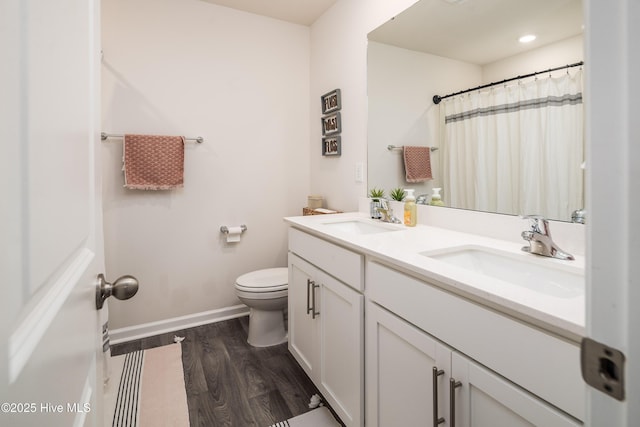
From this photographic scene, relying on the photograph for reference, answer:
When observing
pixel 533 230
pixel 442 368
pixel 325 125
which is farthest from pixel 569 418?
pixel 325 125

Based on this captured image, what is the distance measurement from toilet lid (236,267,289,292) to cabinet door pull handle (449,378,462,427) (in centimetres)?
140

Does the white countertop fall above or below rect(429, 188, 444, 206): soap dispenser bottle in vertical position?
below

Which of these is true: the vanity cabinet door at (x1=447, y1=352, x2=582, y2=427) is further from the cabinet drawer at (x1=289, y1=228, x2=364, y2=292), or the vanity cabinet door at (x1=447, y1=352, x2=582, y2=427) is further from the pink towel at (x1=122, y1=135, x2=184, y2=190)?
the pink towel at (x1=122, y1=135, x2=184, y2=190)

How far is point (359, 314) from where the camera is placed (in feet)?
4.14

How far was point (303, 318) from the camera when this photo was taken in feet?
5.82

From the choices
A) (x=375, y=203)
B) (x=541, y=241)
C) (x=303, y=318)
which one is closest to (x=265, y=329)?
(x=303, y=318)

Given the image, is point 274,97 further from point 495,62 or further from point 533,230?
point 533,230

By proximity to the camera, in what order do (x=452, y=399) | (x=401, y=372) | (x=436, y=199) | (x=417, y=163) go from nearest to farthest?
(x=452, y=399), (x=401, y=372), (x=436, y=199), (x=417, y=163)

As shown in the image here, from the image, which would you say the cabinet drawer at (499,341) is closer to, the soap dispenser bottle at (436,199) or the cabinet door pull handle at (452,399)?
the cabinet door pull handle at (452,399)

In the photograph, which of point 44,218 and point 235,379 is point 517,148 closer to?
point 44,218

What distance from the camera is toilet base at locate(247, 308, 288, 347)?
7.18ft

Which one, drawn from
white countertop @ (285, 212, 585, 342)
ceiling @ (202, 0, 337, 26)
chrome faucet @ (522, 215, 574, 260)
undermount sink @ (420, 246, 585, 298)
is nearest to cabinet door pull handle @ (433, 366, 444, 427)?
white countertop @ (285, 212, 585, 342)

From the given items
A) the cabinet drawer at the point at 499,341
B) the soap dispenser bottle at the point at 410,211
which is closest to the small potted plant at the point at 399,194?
the soap dispenser bottle at the point at 410,211

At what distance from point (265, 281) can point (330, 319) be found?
2.78 feet
